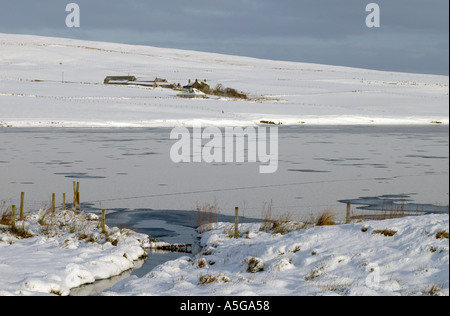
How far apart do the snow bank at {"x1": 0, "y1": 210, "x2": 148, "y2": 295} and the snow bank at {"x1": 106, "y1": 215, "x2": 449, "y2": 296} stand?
101 centimetres

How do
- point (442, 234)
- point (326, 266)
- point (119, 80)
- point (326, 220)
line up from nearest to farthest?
point (442, 234), point (326, 266), point (326, 220), point (119, 80)

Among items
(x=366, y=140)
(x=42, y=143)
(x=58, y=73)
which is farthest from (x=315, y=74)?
(x=42, y=143)

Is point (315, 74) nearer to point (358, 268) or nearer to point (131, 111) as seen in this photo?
point (131, 111)

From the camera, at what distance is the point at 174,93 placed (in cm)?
6825

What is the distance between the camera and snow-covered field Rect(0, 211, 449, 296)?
9914 millimetres

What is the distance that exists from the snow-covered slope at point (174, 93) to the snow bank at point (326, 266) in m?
34.2

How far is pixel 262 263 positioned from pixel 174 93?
5769cm

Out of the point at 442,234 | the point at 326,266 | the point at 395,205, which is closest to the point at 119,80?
the point at 395,205

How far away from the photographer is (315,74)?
339 ft

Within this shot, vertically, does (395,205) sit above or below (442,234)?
below

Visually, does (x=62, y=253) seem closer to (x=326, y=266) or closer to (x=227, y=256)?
(x=227, y=256)

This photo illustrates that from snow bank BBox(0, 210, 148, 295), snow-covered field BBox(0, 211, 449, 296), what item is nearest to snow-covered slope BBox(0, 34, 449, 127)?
snow bank BBox(0, 210, 148, 295)

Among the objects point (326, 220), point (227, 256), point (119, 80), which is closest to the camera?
point (227, 256)

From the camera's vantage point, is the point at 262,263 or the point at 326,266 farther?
the point at 262,263
